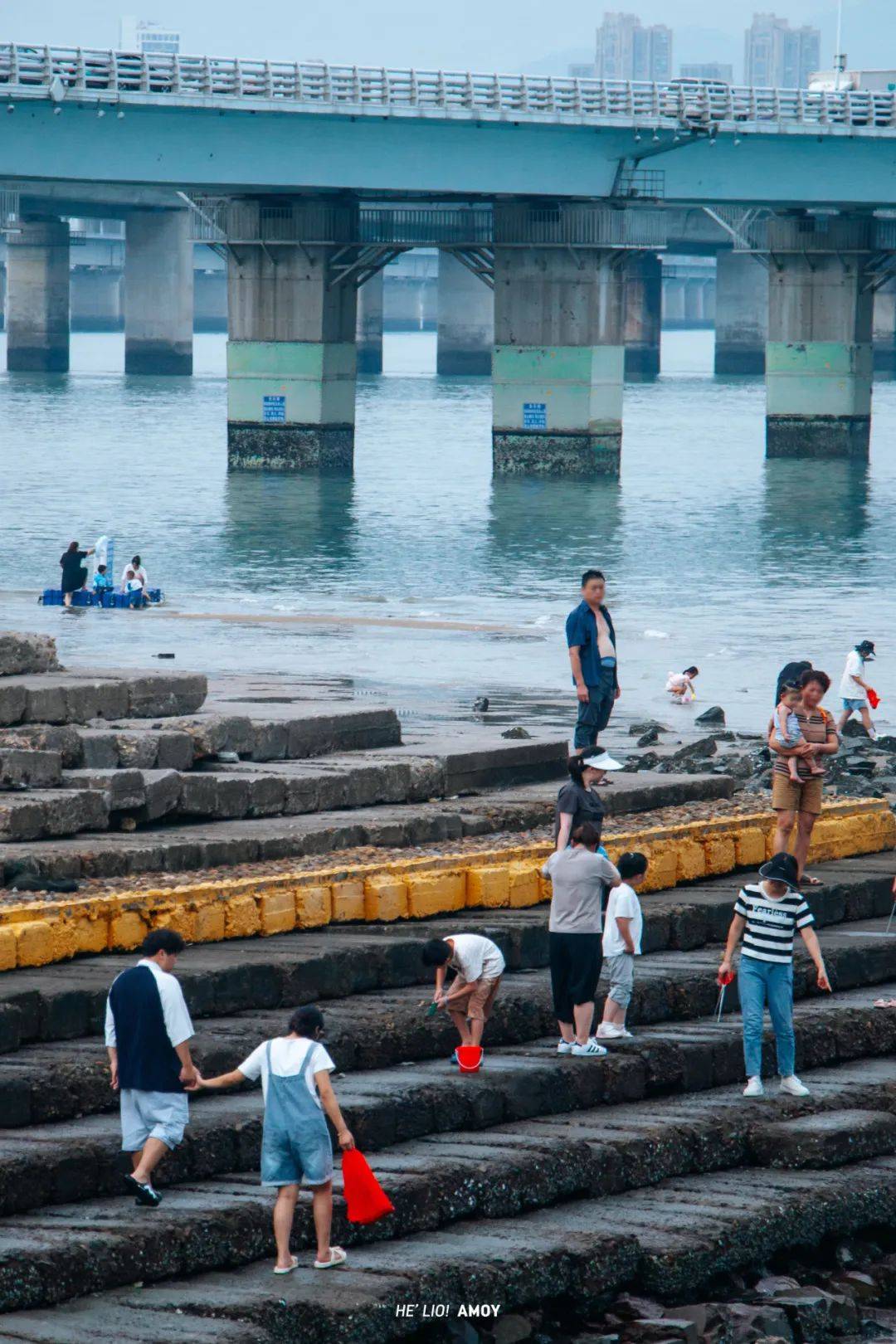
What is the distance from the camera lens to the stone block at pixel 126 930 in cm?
1199

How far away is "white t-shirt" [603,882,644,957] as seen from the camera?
39.3ft

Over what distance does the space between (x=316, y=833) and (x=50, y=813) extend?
1700 mm

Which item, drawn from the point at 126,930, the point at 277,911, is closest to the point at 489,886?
the point at 277,911

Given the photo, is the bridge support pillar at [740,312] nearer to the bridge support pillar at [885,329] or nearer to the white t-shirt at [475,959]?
the bridge support pillar at [885,329]

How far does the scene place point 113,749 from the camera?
593 inches

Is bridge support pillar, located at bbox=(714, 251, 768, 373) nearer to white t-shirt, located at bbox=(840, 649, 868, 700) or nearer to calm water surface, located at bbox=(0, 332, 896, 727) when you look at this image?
calm water surface, located at bbox=(0, 332, 896, 727)

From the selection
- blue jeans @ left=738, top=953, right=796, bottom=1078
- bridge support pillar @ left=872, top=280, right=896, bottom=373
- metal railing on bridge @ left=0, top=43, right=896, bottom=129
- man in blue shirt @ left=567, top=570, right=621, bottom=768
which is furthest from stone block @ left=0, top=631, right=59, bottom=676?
bridge support pillar @ left=872, top=280, right=896, bottom=373

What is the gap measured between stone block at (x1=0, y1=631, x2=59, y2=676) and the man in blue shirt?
152 inches

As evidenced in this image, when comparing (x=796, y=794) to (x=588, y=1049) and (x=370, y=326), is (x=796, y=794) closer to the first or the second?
(x=588, y=1049)

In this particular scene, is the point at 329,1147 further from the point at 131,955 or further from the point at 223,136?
the point at 223,136

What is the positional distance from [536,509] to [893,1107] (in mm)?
47517

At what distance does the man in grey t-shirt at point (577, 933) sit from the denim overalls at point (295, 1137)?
261cm

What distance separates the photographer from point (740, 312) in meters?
145

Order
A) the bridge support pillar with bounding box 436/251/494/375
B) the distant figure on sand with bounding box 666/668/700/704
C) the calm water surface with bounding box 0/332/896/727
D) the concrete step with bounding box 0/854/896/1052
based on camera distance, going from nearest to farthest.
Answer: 1. the concrete step with bounding box 0/854/896/1052
2. the distant figure on sand with bounding box 666/668/700/704
3. the calm water surface with bounding box 0/332/896/727
4. the bridge support pillar with bounding box 436/251/494/375
